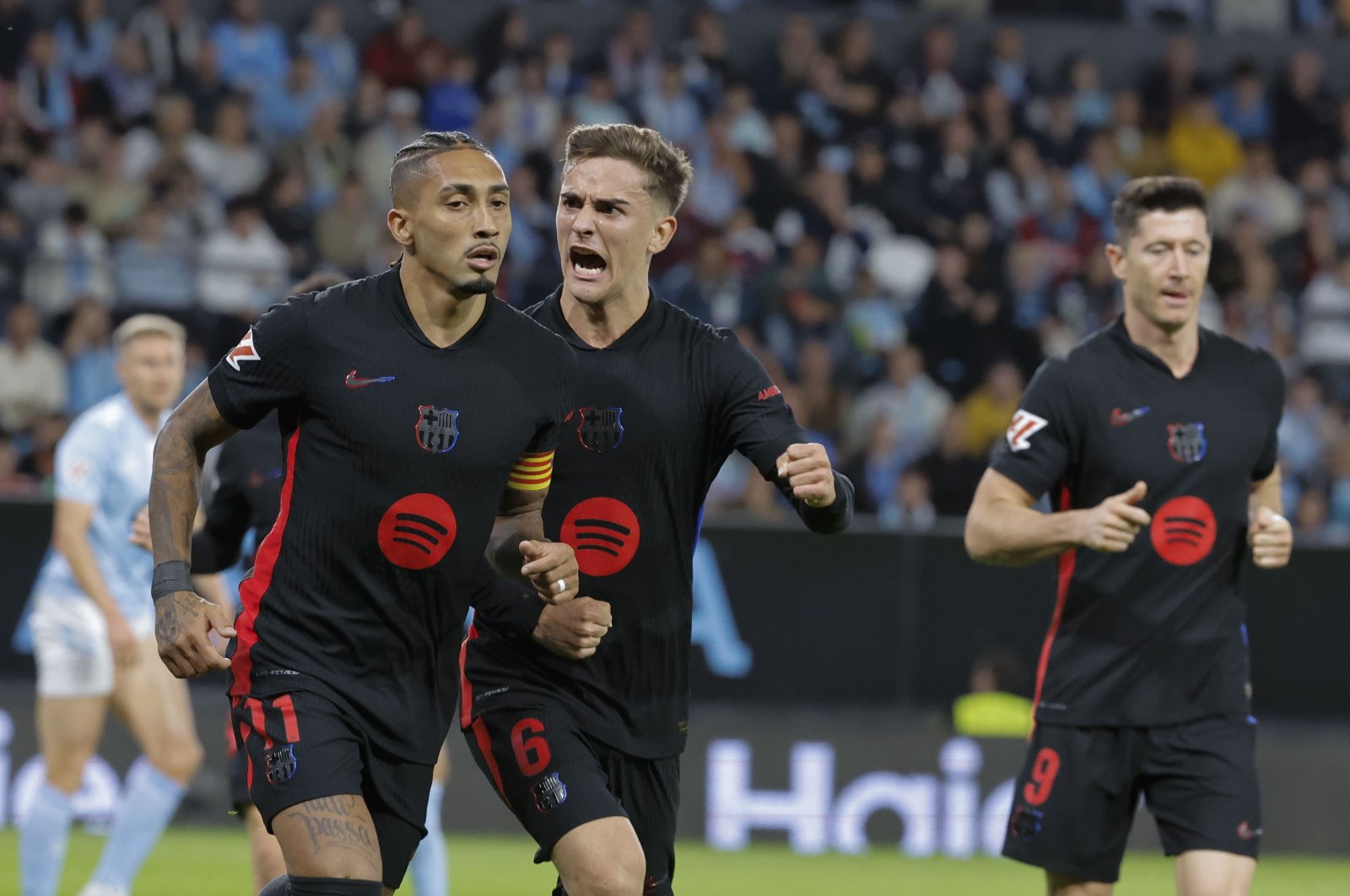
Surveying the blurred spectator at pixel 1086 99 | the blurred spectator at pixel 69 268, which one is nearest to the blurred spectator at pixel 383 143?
the blurred spectator at pixel 69 268

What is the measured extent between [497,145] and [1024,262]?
4112 millimetres

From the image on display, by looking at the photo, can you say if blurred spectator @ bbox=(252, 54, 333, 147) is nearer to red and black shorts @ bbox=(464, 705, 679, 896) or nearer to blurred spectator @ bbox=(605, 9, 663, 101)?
blurred spectator @ bbox=(605, 9, 663, 101)

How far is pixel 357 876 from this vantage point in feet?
15.1

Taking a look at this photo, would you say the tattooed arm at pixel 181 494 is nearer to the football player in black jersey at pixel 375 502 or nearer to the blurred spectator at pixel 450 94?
the football player in black jersey at pixel 375 502

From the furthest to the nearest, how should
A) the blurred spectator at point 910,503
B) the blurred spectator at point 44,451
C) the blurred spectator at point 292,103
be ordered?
the blurred spectator at point 292,103
the blurred spectator at point 910,503
the blurred spectator at point 44,451

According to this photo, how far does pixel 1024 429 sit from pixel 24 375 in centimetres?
824

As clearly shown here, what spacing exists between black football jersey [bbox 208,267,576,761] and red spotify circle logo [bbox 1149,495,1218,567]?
7.12 ft

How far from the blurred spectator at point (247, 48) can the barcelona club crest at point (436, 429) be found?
11.1 m

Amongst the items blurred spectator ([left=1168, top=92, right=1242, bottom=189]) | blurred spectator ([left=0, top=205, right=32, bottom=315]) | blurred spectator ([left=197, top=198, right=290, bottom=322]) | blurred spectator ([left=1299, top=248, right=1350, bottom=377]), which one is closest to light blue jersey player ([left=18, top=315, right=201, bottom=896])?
blurred spectator ([left=197, top=198, right=290, bottom=322])

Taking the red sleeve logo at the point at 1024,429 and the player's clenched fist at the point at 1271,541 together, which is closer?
the player's clenched fist at the point at 1271,541

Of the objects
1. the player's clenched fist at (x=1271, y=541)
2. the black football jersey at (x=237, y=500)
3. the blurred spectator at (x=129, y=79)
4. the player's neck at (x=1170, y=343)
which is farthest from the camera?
the blurred spectator at (x=129, y=79)

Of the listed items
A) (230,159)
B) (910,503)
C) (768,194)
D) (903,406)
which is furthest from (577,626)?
(768,194)

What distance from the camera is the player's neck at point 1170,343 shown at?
628 cm

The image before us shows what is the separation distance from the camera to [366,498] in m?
A: 4.82
